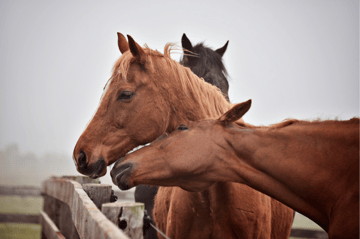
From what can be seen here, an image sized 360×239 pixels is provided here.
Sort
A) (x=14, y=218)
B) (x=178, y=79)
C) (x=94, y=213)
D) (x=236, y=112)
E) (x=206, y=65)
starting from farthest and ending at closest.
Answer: (x=14, y=218) → (x=206, y=65) → (x=178, y=79) → (x=236, y=112) → (x=94, y=213)

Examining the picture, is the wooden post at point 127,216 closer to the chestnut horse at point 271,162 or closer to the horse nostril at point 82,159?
the chestnut horse at point 271,162

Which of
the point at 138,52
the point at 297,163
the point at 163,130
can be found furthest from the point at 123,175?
the point at 297,163

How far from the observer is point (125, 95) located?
7.52 feet

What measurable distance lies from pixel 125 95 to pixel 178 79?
0.55 metres

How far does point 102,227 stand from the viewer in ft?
3.69

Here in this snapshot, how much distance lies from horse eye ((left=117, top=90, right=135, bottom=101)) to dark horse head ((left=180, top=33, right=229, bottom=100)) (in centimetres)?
166

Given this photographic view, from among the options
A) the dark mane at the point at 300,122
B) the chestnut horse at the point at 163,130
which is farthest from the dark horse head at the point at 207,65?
the dark mane at the point at 300,122

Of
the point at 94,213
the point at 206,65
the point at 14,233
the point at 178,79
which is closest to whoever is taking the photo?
the point at 94,213

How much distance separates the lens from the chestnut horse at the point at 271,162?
168cm

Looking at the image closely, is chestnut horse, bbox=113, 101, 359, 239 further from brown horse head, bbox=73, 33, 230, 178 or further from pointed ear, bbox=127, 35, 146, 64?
pointed ear, bbox=127, 35, 146, 64

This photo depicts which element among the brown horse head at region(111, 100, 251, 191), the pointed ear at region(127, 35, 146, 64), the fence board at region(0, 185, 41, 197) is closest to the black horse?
the pointed ear at region(127, 35, 146, 64)

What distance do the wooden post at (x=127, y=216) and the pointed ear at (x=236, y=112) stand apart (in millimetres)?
980

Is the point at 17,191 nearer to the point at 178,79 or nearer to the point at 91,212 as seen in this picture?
the point at 178,79

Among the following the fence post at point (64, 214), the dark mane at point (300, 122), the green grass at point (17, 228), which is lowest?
the green grass at point (17, 228)
